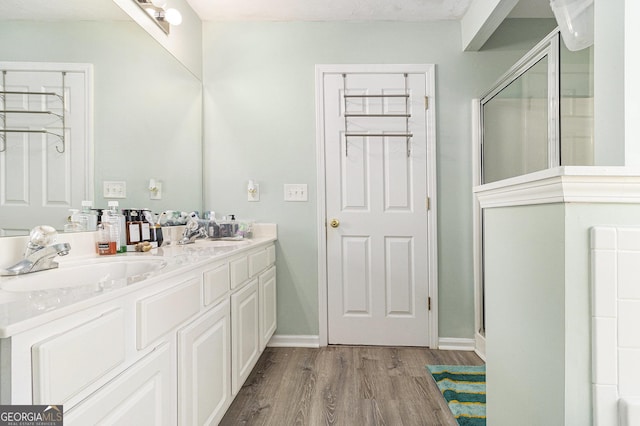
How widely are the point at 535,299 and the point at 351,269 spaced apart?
172 cm

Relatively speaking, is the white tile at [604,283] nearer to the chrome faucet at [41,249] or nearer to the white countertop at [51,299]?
the white countertop at [51,299]

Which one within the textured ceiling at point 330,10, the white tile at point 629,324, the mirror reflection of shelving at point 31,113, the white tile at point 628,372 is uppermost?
the textured ceiling at point 330,10

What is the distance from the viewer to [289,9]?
7.61 feet

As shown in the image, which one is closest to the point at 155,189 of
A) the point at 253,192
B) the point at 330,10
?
the point at 253,192

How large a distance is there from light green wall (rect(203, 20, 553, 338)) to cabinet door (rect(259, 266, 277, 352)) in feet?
0.37

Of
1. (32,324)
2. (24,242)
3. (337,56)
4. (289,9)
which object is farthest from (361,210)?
(32,324)

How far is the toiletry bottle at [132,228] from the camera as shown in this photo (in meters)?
1.55

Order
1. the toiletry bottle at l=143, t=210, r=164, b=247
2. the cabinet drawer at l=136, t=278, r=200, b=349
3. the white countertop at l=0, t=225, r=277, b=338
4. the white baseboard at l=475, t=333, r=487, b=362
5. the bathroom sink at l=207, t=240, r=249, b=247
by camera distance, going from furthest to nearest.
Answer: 1. the white baseboard at l=475, t=333, r=487, b=362
2. the bathroom sink at l=207, t=240, r=249, b=247
3. the toiletry bottle at l=143, t=210, r=164, b=247
4. the cabinet drawer at l=136, t=278, r=200, b=349
5. the white countertop at l=0, t=225, r=277, b=338

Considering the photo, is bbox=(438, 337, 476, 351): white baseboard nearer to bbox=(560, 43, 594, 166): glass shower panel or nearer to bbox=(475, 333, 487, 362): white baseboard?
bbox=(475, 333, 487, 362): white baseboard

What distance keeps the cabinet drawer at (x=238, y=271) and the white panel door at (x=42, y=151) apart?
0.68 metres

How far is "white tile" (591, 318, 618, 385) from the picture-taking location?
2.04 feet

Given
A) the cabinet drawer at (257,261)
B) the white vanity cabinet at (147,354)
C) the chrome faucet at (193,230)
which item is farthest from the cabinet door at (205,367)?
the chrome faucet at (193,230)

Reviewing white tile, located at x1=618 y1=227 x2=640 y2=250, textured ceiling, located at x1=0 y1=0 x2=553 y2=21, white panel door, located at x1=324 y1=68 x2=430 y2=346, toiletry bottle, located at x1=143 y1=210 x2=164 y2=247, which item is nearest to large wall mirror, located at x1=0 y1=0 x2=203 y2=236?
toiletry bottle, located at x1=143 y1=210 x2=164 y2=247

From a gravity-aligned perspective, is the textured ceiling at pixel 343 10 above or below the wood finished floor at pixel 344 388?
above
